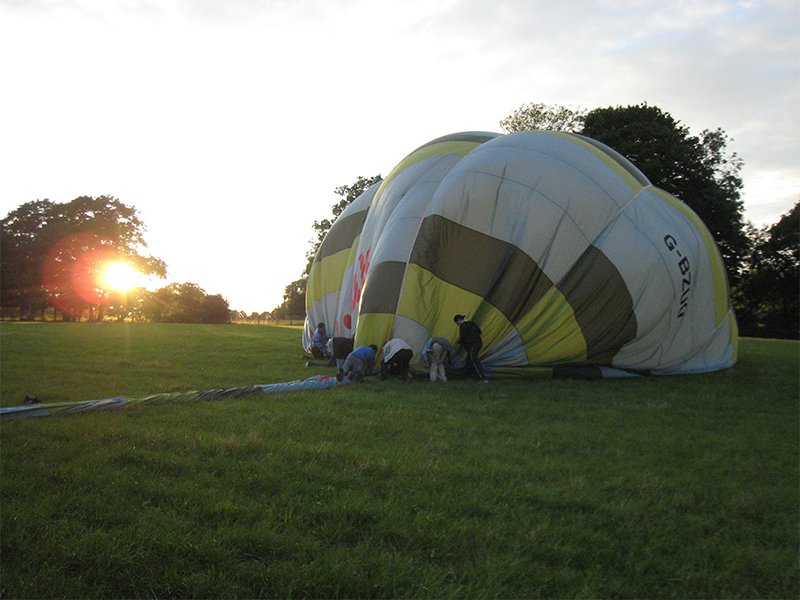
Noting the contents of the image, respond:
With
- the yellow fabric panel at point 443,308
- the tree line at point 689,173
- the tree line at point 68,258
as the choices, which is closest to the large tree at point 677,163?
the tree line at point 689,173

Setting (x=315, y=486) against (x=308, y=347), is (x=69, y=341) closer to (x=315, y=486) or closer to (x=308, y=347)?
(x=308, y=347)

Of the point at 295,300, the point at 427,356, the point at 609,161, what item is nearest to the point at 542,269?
the point at 427,356

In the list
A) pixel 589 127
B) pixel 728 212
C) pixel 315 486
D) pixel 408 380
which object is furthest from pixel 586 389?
pixel 589 127

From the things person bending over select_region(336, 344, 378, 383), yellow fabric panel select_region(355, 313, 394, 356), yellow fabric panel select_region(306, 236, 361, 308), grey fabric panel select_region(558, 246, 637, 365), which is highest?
yellow fabric panel select_region(306, 236, 361, 308)

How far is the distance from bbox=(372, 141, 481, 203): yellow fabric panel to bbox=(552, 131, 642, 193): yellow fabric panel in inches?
83.9

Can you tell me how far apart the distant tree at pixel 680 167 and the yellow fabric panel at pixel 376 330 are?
16.8m

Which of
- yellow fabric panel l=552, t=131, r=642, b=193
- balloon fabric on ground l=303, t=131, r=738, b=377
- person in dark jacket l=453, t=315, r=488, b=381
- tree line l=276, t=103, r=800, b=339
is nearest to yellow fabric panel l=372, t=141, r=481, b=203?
balloon fabric on ground l=303, t=131, r=738, b=377

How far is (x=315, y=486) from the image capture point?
401 cm

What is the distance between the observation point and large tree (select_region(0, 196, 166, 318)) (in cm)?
3609

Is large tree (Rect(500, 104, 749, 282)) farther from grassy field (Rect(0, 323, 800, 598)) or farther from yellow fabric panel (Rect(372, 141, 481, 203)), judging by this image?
grassy field (Rect(0, 323, 800, 598))

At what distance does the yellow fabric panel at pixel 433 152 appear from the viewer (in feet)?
43.0

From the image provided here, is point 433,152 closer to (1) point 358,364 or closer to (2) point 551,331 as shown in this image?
(2) point 551,331

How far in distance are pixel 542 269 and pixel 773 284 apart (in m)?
36.4

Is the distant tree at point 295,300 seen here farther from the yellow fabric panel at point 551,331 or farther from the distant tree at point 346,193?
the yellow fabric panel at point 551,331
